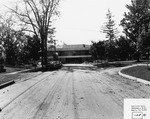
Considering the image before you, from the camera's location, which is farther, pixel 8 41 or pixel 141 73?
pixel 8 41

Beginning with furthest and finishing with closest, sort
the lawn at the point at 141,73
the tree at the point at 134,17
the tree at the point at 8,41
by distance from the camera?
the tree at the point at 8,41 → the tree at the point at 134,17 → the lawn at the point at 141,73

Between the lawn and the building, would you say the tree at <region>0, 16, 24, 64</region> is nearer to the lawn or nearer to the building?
the building

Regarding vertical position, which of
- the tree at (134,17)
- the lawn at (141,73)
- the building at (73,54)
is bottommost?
the lawn at (141,73)

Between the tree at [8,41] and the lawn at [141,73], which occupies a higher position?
the tree at [8,41]

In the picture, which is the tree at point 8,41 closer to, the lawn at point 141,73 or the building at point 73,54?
the building at point 73,54

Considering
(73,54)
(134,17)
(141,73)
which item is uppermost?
(134,17)

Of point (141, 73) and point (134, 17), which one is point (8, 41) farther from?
point (141, 73)

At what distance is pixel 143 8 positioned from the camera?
4091 cm

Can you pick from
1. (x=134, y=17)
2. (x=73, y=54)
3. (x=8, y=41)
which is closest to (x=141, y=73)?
(x=134, y=17)

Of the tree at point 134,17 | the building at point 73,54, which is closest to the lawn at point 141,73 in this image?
the tree at point 134,17

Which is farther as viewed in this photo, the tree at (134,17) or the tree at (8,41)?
the tree at (8,41)

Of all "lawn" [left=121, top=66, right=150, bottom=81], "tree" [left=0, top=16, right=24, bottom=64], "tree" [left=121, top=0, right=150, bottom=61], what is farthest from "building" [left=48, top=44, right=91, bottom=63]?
"lawn" [left=121, top=66, right=150, bottom=81]

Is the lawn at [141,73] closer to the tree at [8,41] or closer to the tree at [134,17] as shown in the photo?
the tree at [134,17]

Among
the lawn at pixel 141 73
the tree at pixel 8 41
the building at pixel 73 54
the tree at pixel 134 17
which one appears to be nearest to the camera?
the lawn at pixel 141 73
